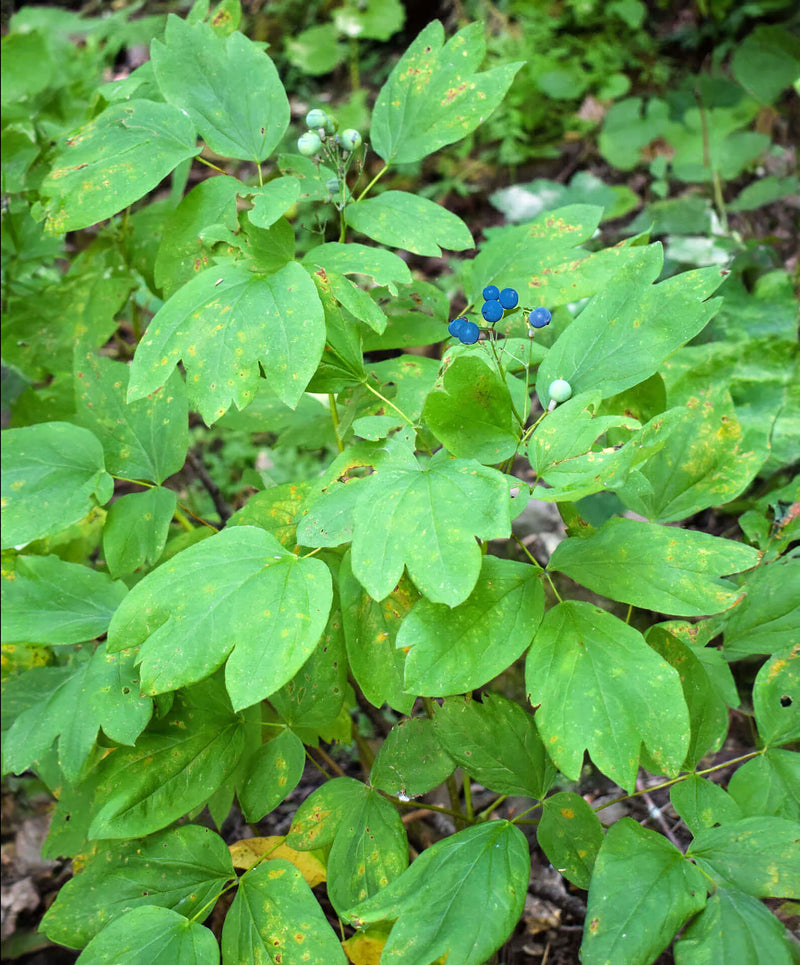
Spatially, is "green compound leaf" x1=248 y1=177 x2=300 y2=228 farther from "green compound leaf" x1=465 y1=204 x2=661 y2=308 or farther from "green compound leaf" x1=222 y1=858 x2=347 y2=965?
"green compound leaf" x1=222 y1=858 x2=347 y2=965

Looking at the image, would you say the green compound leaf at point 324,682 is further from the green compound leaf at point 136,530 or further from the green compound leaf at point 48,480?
the green compound leaf at point 48,480

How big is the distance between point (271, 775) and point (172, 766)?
16cm

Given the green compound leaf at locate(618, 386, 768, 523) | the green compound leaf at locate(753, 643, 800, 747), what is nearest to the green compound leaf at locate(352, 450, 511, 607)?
the green compound leaf at locate(618, 386, 768, 523)

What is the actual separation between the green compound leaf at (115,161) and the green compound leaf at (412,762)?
0.98 m

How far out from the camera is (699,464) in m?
1.35

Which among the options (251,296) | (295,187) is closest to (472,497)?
(251,296)

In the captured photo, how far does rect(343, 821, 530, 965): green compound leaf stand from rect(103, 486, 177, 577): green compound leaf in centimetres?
68

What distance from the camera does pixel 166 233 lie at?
1.40 metres

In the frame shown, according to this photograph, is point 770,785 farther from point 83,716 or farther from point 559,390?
point 83,716

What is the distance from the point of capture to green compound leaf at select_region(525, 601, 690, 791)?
0.98m

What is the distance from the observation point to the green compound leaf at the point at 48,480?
135cm

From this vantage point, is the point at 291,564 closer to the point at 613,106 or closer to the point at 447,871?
the point at 447,871

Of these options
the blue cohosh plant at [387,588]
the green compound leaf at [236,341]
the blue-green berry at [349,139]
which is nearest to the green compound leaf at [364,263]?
the blue cohosh plant at [387,588]

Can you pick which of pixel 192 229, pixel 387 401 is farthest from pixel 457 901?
pixel 192 229
